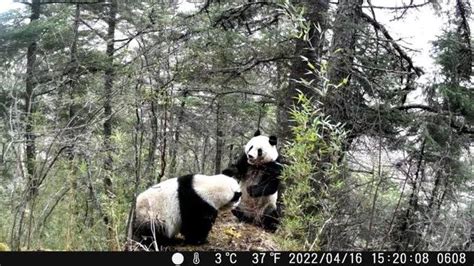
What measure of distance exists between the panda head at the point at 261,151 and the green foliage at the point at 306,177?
2.84ft

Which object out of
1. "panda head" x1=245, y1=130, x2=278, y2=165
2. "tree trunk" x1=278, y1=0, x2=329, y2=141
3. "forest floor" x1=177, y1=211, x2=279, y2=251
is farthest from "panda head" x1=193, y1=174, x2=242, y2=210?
"tree trunk" x1=278, y1=0, x2=329, y2=141

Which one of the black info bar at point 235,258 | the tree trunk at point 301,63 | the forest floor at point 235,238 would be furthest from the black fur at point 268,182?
the black info bar at point 235,258

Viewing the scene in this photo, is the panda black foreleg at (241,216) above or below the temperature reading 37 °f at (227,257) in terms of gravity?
below

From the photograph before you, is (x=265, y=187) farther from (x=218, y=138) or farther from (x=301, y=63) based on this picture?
(x=218, y=138)

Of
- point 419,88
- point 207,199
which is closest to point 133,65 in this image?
point 207,199

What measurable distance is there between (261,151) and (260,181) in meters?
0.31

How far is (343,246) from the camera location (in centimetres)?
417

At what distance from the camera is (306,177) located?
11.4ft

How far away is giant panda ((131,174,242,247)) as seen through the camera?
13.9ft

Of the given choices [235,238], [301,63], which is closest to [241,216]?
[235,238]

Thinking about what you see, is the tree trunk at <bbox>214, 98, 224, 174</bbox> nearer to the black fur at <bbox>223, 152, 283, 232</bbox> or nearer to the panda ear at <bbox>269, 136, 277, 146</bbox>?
the black fur at <bbox>223, 152, 283, 232</bbox>

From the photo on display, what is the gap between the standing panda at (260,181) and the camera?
16.7 ft

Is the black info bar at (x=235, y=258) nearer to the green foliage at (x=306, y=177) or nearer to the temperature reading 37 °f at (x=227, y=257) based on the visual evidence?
the temperature reading 37 °f at (x=227, y=257)

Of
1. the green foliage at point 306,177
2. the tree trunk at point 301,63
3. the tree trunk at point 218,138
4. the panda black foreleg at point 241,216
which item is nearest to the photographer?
the green foliage at point 306,177
